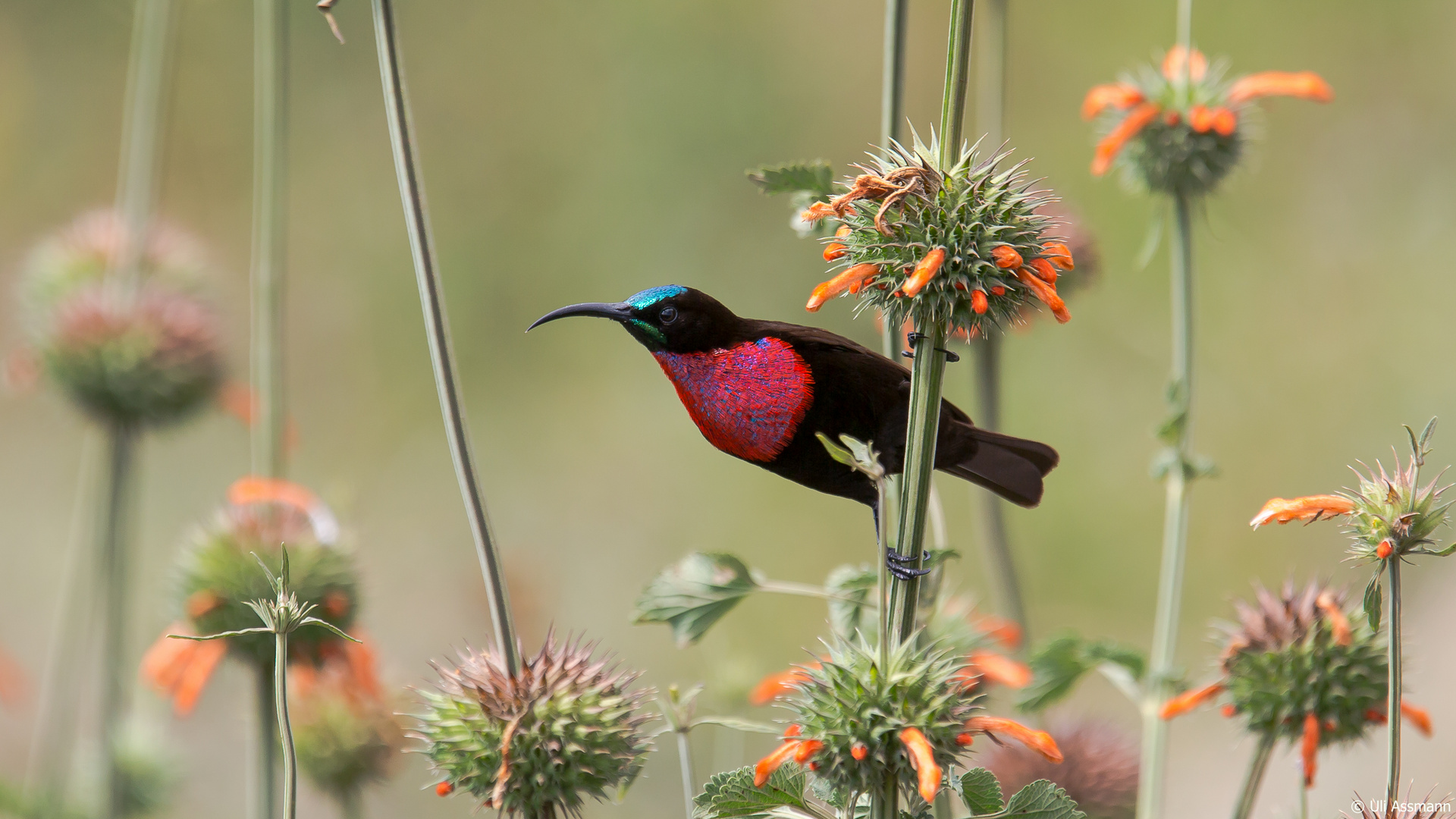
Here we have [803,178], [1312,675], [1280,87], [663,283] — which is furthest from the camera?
[663,283]

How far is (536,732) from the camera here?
3.25ft

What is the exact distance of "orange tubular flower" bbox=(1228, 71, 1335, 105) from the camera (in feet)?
4.49

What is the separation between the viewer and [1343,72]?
13.3 feet

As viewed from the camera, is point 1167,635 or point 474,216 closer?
point 1167,635

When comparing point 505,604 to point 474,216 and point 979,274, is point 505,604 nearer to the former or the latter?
point 979,274

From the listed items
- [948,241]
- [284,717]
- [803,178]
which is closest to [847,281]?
[948,241]

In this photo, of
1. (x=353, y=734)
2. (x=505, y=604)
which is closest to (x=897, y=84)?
(x=505, y=604)

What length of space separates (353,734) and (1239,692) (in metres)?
1.17

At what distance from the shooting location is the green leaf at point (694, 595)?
1.24 m

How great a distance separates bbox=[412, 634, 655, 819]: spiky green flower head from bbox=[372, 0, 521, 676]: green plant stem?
128mm

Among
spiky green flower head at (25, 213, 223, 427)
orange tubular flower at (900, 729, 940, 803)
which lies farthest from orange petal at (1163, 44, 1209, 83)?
spiky green flower head at (25, 213, 223, 427)

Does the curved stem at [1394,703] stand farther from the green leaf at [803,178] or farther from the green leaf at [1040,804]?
the green leaf at [803,178]

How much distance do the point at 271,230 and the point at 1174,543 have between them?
45.8 inches

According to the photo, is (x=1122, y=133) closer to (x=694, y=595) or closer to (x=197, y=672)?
(x=694, y=595)
